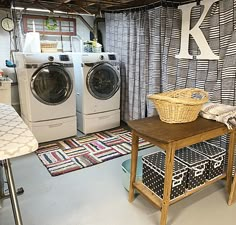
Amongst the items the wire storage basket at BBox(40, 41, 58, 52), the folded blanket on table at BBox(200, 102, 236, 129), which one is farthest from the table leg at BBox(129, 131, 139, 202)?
the wire storage basket at BBox(40, 41, 58, 52)

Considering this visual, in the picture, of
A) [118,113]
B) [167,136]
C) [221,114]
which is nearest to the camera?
[167,136]

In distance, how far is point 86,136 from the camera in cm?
354

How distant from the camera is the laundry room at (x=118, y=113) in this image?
1.80 m

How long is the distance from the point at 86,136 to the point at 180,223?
2047 mm

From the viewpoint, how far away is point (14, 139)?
3.64ft

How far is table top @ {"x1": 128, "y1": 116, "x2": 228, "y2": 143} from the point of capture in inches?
62.6

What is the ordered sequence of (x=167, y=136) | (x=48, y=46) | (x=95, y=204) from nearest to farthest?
(x=167, y=136), (x=95, y=204), (x=48, y=46)

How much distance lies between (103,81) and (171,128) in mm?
2011

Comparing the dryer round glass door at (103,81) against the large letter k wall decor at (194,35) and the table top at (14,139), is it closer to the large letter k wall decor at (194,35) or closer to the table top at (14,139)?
the large letter k wall decor at (194,35)

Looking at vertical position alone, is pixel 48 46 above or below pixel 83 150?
above

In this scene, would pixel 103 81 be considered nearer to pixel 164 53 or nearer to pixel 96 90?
pixel 96 90

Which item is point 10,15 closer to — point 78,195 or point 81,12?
point 81,12

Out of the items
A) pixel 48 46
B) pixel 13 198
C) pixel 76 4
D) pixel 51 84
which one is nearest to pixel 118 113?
pixel 51 84

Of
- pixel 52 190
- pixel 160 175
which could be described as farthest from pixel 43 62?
pixel 160 175
